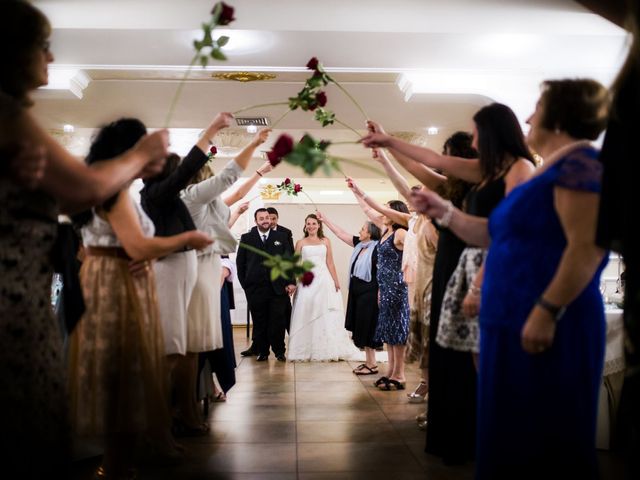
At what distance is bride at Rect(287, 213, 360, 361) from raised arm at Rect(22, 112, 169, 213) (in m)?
4.86

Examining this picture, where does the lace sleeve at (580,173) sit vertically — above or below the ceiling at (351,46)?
below

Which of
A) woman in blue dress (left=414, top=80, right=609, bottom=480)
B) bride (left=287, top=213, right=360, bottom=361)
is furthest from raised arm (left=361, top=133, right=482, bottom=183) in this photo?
bride (left=287, top=213, right=360, bottom=361)

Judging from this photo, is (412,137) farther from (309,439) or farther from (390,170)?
(309,439)

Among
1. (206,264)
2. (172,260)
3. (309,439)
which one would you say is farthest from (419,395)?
(172,260)

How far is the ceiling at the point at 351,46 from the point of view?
3521 millimetres

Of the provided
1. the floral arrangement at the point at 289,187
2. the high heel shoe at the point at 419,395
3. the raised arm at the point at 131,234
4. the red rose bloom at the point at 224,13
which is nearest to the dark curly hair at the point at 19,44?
the red rose bloom at the point at 224,13

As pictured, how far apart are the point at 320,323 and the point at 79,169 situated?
207 inches

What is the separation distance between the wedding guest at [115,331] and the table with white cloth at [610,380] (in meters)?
2.25

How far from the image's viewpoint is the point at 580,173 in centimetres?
150

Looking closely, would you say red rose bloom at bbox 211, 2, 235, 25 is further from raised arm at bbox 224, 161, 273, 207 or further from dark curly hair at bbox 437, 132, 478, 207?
raised arm at bbox 224, 161, 273, 207

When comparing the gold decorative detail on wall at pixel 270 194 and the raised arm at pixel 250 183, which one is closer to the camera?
the raised arm at pixel 250 183

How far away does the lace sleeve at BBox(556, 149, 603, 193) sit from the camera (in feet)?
4.89

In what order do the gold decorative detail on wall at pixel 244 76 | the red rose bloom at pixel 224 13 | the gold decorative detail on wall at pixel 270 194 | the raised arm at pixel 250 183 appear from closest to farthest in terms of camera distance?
the red rose bloom at pixel 224 13 < the raised arm at pixel 250 183 < the gold decorative detail on wall at pixel 244 76 < the gold decorative detail on wall at pixel 270 194

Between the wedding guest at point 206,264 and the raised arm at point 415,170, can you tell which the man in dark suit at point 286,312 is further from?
the raised arm at point 415,170
